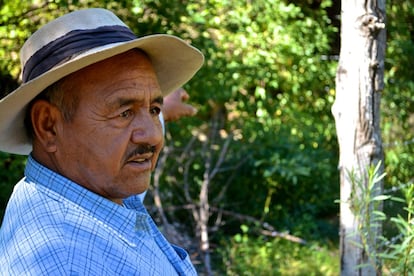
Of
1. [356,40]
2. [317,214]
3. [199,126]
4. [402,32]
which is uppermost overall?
[356,40]

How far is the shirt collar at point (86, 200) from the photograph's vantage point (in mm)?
1875

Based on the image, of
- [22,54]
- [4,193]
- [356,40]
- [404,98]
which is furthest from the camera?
[404,98]

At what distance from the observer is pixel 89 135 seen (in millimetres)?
1925

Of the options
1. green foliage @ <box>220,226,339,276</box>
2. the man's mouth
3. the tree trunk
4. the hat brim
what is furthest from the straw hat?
green foliage @ <box>220,226,339,276</box>

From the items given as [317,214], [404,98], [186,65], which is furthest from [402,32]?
[186,65]

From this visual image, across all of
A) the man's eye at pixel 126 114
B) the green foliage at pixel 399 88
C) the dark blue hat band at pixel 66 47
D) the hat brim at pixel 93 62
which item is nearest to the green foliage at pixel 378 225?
the hat brim at pixel 93 62

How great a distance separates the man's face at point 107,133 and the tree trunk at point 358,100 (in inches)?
51.0

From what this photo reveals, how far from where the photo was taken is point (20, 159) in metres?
4.63

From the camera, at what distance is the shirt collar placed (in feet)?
6.15

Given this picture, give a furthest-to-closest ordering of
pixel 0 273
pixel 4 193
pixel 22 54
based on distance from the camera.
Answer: pixel 4 193 → pixel 22 54 → pixel 0 273

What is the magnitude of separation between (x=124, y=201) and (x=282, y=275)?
3.22 metres

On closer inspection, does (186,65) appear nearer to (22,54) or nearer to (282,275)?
(22,54)

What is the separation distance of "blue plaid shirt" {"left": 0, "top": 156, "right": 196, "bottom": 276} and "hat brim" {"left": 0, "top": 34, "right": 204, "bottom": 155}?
0.12 metres

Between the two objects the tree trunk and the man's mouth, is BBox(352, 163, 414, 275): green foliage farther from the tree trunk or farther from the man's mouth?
the man's mouth
